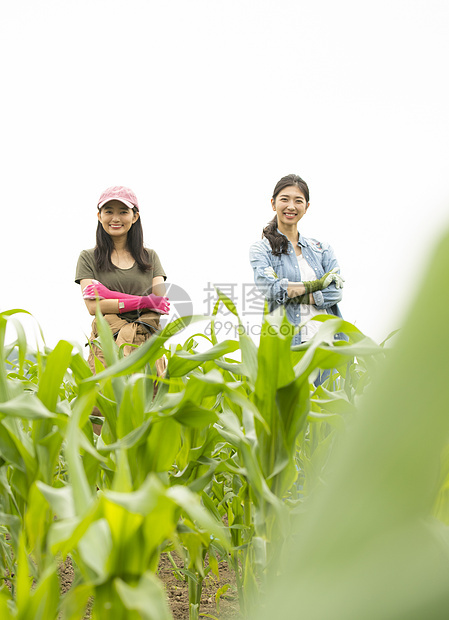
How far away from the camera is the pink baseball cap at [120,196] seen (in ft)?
7.02

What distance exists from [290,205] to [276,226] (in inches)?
5.0

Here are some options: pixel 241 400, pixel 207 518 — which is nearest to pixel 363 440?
pixel 207 518

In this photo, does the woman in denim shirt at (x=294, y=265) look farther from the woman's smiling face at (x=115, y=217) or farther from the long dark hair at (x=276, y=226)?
the woman's smiling face at (x=115, y=217)

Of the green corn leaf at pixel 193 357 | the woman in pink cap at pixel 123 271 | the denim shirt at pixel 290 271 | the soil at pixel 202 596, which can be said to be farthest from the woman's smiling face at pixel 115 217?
the green corn leaf at pixel 193 357

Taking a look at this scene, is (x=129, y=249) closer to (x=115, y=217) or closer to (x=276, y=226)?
(x=115, y=217)

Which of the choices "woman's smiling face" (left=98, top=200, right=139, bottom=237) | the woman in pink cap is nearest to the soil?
the woman in pink cap

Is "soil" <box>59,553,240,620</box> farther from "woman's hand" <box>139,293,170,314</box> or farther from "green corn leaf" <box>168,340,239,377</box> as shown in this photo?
"woman's hand" <box>139,293,170,314</box>

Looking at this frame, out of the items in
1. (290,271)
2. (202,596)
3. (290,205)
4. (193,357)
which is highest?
(290,205)

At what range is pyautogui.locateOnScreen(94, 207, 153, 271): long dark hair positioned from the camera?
2166mm

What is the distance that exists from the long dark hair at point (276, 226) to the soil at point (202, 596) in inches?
58.5

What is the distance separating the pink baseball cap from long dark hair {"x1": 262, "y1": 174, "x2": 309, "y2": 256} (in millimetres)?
658

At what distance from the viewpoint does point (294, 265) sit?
7.88 ft

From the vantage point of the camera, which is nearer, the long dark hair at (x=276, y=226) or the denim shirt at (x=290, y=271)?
the denim shirt at (x=290, y=271)

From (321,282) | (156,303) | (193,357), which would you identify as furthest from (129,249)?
(193,357)
